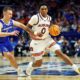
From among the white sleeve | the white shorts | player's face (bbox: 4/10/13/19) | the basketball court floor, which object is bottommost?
the basketball court floor

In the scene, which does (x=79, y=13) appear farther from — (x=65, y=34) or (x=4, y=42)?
(x=4, y=42)

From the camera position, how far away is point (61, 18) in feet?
65.3

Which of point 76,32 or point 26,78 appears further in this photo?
point 76,32

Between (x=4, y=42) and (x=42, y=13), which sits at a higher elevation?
(x=42, y=13)

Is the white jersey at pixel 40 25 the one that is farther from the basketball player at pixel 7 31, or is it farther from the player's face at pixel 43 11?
the basketball player at pixel 7 31

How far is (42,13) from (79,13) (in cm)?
1306

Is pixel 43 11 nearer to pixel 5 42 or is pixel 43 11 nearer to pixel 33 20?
pixel 33 20

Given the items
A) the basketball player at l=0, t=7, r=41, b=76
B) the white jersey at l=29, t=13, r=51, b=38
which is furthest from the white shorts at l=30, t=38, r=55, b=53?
the basketball player at l=0, t=7, r=41, b=76

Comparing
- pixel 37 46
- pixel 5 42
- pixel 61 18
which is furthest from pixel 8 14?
pixel 61 18

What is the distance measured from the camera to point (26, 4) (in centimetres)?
2291

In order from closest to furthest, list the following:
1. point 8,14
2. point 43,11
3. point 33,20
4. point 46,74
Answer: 1. point 8,14
2. point 33,20
3. point 43,11
4. point 46,74

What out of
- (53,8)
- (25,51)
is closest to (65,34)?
(25,51)

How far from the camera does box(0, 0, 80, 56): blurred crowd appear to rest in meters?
16.7

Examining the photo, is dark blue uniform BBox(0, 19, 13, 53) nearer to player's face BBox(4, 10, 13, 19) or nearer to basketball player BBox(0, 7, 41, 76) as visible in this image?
basketball player BBox(0, 7, 41, 76)
